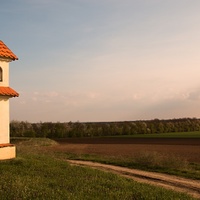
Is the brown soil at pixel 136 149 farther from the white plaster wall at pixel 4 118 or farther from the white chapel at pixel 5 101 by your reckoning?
the white plaster wall at pixel 4 118

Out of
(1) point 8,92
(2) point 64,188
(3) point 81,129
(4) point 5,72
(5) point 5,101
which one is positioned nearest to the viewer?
(2) point 64,188

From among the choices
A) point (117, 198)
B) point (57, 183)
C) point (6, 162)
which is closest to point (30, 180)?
point (57, 183)

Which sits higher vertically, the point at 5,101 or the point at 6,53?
the point at 6,53

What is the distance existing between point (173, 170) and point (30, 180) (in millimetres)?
10218

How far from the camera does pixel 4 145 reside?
48.8ft

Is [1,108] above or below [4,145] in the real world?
above

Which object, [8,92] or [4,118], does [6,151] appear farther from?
[8,92]

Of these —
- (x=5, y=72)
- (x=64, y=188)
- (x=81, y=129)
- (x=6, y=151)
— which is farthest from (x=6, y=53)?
(x=81, y=129)

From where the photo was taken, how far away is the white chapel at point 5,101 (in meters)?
15.0

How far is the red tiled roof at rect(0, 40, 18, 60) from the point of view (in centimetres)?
1552

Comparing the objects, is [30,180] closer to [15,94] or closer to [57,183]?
[57,183]

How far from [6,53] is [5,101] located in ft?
8.44

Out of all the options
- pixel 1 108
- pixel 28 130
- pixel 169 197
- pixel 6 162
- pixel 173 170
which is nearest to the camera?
pixel 169 197

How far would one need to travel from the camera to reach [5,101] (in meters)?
15.3
